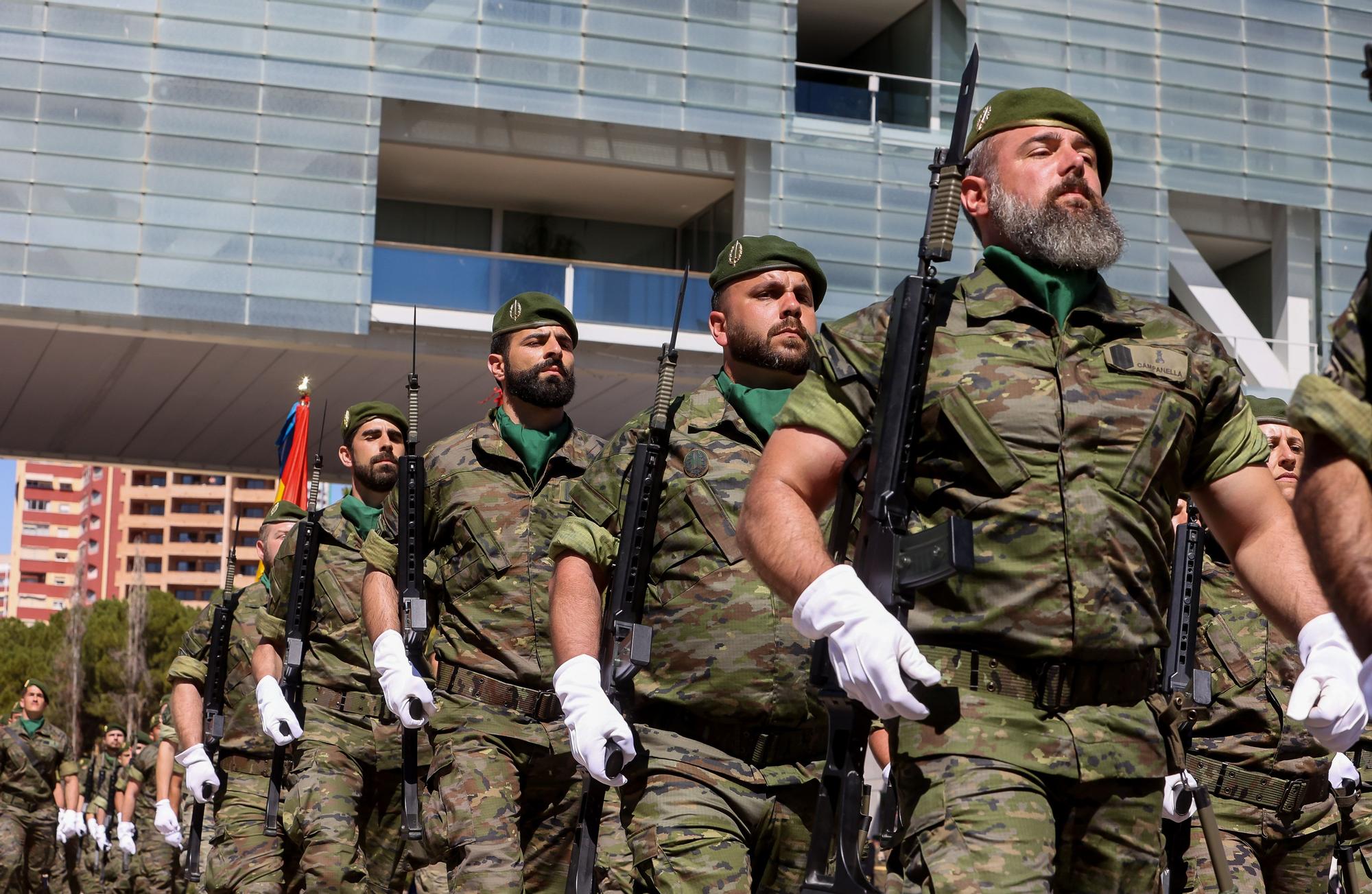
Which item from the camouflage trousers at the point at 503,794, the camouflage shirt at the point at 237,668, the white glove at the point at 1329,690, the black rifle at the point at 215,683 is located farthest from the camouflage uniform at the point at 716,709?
the black rifle at the point at 215,683

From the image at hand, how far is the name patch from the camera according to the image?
13.5 ft

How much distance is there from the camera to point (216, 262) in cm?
2469

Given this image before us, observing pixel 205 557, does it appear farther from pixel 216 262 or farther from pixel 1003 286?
pixel 1003 286

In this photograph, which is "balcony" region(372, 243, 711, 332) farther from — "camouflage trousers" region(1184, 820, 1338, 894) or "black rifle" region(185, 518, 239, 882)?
"camouflage trousers" region(1184, 820, 1338, 894)

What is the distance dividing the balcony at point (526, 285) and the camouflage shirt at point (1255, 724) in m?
17.3

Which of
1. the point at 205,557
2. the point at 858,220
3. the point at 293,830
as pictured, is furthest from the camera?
the point at 205,557

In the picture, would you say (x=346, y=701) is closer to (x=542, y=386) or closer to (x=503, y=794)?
(x=542, y=386)

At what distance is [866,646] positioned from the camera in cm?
362

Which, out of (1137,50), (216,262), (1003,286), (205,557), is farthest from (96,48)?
(205,557)

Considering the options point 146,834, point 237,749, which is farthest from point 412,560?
point 146,834

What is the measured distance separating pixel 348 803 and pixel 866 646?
6144mm

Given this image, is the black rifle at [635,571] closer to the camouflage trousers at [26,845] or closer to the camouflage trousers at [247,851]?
the camouflage trousers at [247,851]

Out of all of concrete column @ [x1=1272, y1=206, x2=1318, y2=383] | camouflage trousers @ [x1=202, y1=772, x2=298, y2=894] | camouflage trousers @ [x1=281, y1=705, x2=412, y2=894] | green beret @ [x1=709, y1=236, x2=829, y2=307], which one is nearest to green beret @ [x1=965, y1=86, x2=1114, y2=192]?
green beret @ [x1=709, y1=236, x2=829, y2=307]

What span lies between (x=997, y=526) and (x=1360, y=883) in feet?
15.1
